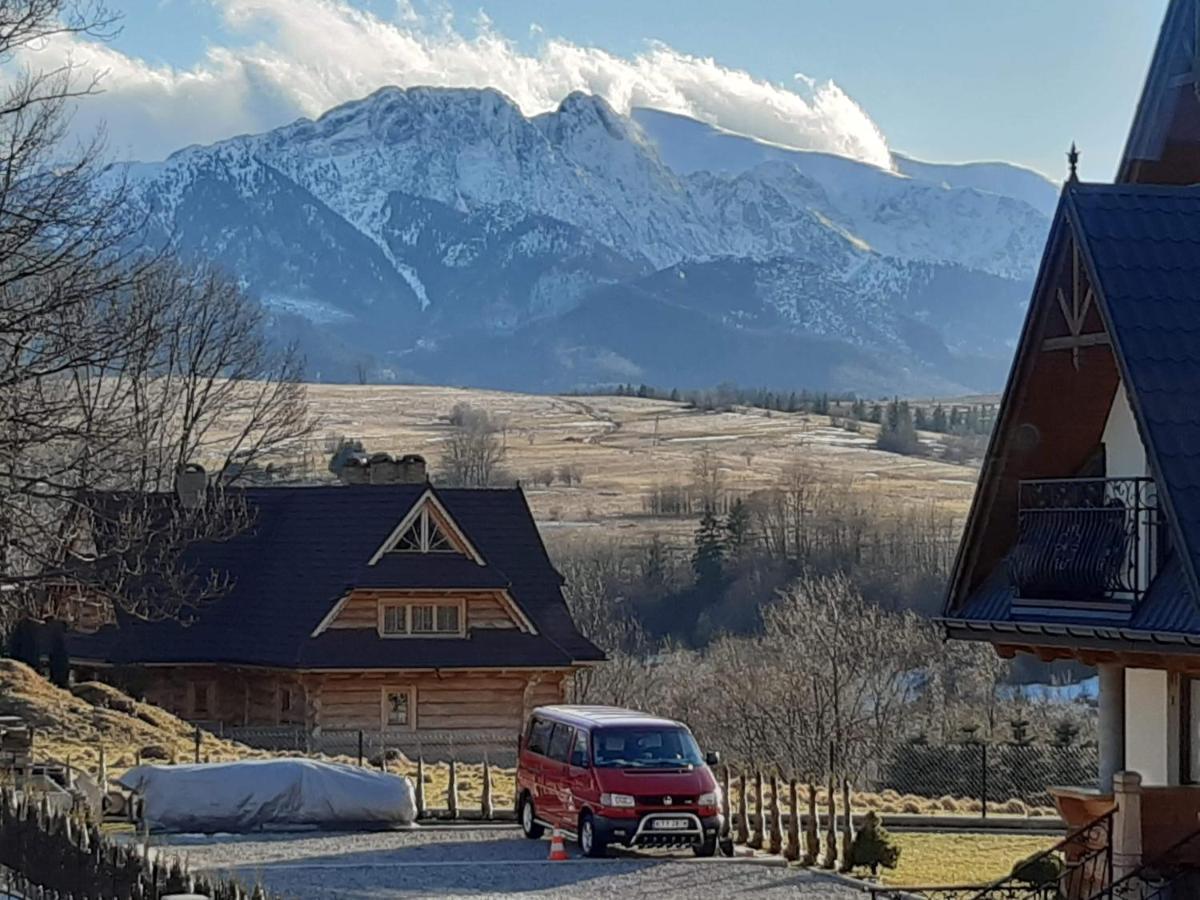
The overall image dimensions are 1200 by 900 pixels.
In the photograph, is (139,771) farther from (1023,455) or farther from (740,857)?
(1023,455)

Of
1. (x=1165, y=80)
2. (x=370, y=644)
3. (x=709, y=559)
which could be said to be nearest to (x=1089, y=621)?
(x=1165, y=80)

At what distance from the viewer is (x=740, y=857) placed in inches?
1105

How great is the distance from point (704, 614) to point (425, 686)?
1937 inches

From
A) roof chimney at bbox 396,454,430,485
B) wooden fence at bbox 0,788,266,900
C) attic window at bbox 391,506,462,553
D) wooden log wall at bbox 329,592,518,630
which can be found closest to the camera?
wooden fence at bbox 0,788,266,900

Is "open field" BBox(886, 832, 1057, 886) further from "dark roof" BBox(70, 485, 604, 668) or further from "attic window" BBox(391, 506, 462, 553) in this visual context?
"attic window" BBox(391, 506, 462, 553)

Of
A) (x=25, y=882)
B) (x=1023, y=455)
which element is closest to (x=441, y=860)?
(x=25, y=882)

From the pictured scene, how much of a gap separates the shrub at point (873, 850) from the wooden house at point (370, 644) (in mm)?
21502

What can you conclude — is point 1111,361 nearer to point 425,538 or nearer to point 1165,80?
point 1165,80

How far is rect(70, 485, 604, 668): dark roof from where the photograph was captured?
4888cm

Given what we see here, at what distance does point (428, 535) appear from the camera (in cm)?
5006

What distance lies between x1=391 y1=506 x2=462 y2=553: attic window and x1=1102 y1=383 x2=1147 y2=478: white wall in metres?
30.7

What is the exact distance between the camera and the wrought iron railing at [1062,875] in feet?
63.6

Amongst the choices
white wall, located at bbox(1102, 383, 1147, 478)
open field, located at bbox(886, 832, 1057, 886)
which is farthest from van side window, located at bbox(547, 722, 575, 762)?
white wall, located at bbox(1102, 383, 1147, 478)

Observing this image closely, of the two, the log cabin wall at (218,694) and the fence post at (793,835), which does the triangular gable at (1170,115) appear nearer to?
the fence post at (793,835)
